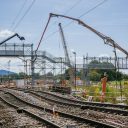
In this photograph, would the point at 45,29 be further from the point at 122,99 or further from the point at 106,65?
the point at 122,99

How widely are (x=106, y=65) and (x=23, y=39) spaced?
71.1 feet

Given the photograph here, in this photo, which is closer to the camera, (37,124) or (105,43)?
(37,124)

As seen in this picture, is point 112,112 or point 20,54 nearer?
point 112,112

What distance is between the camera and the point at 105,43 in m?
40.7

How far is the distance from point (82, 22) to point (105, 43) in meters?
8.67

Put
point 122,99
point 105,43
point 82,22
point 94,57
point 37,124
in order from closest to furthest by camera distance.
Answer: point 37,124
point 122,99
point 105,43
point 82,22
point 94,57

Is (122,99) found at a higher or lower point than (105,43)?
lower

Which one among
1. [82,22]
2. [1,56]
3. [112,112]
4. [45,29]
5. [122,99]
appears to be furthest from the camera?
[1,56]

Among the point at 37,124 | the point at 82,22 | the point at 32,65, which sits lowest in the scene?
the point at 37,124

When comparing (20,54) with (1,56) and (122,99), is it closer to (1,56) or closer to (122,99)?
A: (1,56)

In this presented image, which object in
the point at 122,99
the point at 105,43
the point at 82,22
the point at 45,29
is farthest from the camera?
the point at 45,29

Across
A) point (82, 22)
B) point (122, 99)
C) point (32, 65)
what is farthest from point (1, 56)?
point (122, 99)

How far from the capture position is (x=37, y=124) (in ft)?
50.7

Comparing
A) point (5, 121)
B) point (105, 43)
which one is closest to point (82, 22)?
point (105, 43)
